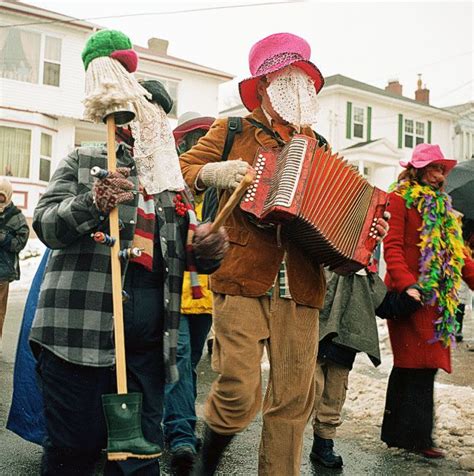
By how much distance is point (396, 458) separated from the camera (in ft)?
15.4

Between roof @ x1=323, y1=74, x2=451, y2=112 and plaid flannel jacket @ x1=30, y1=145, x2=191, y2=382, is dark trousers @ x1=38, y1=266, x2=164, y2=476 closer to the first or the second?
plaid flannel jacket @ x1=30, y1=145, x2=191, y2=382

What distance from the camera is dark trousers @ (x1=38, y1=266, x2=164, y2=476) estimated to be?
2.73 metres

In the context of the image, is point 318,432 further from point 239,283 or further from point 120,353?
point 120,353

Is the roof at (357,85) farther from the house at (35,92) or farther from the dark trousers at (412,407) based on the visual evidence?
the dark trousers at (412,407)

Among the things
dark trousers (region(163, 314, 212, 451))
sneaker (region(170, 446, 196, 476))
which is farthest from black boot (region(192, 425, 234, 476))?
dark trousers (region(163, 314, 212, 451))

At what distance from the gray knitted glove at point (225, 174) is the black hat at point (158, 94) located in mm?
376

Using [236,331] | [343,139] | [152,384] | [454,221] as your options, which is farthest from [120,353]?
[343,139]

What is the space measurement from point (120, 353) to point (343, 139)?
3244cm

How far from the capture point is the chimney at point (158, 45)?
32.1 metres

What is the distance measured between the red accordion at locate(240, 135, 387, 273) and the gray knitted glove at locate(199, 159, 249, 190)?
0.11 meters

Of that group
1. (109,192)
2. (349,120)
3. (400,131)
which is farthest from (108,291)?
(400,131)

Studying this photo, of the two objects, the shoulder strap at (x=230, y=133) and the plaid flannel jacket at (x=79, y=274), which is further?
the shoulder strap at (x=230, y=133)

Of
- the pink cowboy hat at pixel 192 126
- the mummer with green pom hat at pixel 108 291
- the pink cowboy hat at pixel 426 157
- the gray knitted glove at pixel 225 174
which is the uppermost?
the pink cowboy hat at pixel 192 126

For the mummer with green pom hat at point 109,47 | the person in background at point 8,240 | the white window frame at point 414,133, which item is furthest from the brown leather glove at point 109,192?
the white window frame at point 414,133
